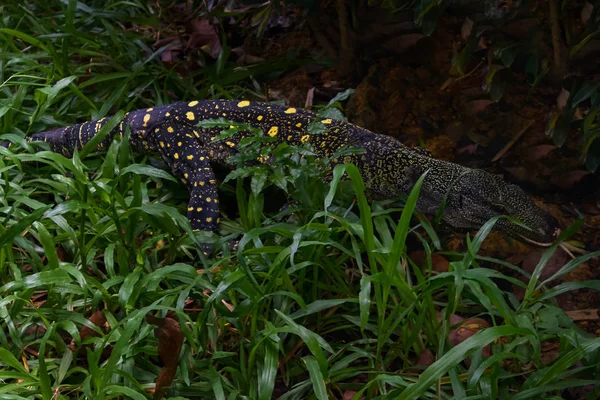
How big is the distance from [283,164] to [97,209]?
960 mm

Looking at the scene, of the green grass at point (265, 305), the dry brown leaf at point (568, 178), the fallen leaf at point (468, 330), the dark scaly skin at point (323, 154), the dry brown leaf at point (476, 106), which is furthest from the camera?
the dry brown leaf at point (476, 106)

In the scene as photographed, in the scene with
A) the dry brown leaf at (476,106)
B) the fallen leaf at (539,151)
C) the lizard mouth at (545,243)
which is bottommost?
the lizard mouth at (545,243)

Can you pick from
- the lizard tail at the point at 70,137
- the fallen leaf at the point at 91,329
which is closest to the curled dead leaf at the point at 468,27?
the lizard tail at the point at 70,137

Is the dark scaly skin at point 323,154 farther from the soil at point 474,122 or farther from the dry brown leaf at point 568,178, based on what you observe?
the dry brown leaf at point 568,178

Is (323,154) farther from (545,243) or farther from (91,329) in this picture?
(91,329)

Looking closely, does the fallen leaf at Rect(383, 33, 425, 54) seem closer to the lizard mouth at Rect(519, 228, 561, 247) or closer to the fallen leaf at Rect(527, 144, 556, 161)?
the fallen leaf at Rect(527, 144, 556, 161)

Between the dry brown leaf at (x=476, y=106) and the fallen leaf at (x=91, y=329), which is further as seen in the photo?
the dry brown leaf at (x=476, y=106)

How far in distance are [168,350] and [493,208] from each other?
6.41 feet

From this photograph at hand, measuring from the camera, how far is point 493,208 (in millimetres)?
3768

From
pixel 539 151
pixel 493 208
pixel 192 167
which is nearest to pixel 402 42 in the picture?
pixel 539 151

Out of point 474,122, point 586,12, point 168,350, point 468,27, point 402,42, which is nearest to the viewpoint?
point 168,350

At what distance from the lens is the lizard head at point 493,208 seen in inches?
143

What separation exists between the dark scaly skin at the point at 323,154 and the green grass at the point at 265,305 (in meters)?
0.31

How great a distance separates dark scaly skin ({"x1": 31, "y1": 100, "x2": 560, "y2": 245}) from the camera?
3.77 m
